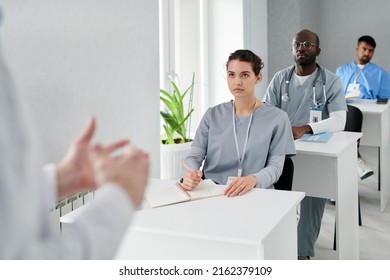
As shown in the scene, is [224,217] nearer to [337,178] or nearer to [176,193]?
[176,193]

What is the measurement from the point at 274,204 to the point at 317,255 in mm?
1528

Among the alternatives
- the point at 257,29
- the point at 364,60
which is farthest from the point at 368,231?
the point at 257,29

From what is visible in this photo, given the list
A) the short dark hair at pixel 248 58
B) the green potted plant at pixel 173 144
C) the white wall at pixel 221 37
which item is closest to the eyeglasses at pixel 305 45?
the green potted plant at pixel 173 144

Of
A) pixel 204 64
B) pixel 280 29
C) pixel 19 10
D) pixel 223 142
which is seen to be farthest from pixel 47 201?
pixel 280 29

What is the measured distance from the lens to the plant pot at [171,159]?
3.83m

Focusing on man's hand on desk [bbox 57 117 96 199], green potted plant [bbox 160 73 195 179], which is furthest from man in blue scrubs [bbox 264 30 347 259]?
man's hand on desk [bbox 57 117 96 199]

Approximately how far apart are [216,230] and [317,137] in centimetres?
165

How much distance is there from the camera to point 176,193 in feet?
7.51

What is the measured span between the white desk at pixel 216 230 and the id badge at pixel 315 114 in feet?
4.36

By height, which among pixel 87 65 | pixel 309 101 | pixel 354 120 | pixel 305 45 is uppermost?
pixel 305 45

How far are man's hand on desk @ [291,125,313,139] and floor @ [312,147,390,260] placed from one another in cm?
77

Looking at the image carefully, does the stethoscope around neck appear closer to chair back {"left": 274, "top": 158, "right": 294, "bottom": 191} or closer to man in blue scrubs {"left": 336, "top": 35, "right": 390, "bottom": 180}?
chair back {"left": 274, "top": 158, "right": 294, "bottom": 191}

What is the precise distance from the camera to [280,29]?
20.9 ft
